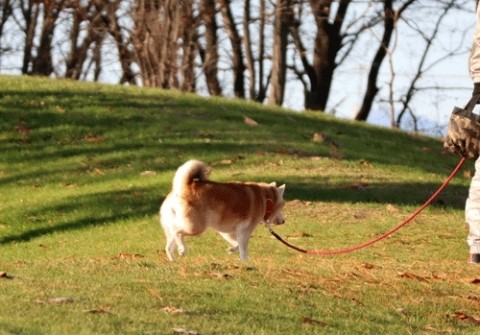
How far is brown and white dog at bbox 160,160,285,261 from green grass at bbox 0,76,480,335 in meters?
0.35

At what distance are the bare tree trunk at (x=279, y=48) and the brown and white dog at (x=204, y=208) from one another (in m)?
20.6

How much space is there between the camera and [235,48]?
38.0 meters

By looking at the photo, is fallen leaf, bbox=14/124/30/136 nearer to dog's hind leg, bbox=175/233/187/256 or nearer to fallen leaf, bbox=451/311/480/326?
dog's hind leg, bbox=175/233/187/256

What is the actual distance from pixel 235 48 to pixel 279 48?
201 inches

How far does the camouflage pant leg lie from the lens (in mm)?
11430

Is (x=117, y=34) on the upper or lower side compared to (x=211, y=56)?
upper

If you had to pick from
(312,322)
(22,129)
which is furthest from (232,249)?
(22,129)

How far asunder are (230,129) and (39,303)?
15.5m

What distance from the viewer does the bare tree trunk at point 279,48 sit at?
32812mm

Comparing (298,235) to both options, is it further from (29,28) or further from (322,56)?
(29,28)

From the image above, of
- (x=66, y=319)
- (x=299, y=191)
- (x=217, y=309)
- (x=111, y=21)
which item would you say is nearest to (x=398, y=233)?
(x=299, y=191)

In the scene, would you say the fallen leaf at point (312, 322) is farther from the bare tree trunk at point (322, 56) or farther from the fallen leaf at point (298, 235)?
the bare tree trunk at point (322, 56)

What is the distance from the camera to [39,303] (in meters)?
8.02

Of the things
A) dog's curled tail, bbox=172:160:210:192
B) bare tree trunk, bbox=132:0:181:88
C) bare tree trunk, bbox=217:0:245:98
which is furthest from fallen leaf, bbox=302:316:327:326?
bare tree trunk, bbox=217:0:245:98
